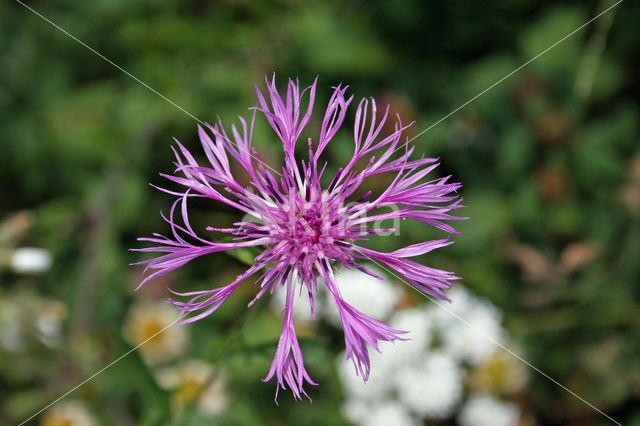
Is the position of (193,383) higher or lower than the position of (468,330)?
lower

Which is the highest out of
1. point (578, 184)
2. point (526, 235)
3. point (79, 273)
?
point (578, 184)

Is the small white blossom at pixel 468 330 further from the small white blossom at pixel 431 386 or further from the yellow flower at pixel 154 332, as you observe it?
the yellow flower at pixel 154 332

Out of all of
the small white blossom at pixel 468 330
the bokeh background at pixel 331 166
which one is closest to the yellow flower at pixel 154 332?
the bokeh background at pixel 331 166

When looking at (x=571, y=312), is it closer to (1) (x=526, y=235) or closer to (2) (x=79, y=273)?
(1) (x=526, y=235)

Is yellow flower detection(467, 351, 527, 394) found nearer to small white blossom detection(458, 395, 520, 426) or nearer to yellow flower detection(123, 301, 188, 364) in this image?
small white blossom detection(458, 395, 520, 426)

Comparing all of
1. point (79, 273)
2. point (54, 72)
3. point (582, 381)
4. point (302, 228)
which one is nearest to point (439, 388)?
point (582, 381)

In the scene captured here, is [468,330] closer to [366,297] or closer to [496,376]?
[496,376]

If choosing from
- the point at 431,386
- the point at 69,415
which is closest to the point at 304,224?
the point at 431,386
